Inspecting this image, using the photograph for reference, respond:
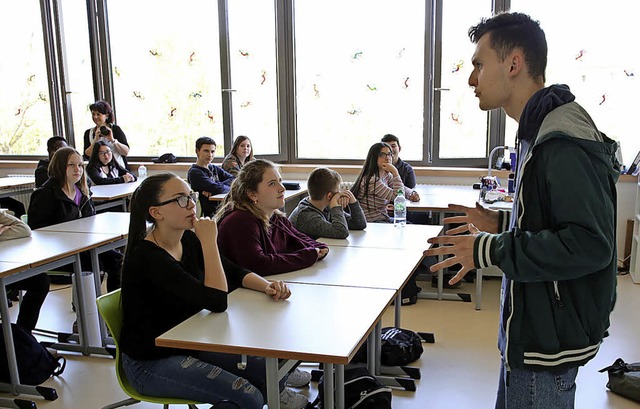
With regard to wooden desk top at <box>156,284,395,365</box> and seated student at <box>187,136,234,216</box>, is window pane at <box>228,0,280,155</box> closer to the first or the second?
seated student at <box>187,136,234,216</box>

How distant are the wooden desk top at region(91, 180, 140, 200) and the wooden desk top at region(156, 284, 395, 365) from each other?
3.11 meters

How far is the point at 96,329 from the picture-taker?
10.7 feet

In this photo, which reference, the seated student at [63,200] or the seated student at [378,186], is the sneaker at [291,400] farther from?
the seated student at [378,186]

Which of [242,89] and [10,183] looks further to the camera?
[242,89]

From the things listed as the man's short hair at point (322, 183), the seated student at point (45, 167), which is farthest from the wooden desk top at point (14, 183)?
the man's short hair at point (322, 183)

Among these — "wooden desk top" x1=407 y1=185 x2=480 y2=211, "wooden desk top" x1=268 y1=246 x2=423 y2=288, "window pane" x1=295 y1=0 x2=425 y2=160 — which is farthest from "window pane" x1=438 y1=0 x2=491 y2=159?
"wooden desk top" x1=268 y1=246 x2=423 y2=288

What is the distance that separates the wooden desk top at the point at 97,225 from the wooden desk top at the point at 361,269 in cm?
134

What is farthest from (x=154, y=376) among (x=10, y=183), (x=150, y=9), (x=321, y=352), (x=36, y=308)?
Result: (x=150, y=9)

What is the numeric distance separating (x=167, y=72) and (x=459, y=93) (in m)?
3.35

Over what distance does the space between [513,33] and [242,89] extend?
17.3 feet

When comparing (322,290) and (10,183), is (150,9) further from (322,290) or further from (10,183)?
(322,290)

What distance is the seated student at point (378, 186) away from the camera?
4.36 m

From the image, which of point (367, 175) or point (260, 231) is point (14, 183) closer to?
point (367, 175)

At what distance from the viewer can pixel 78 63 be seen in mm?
6715
